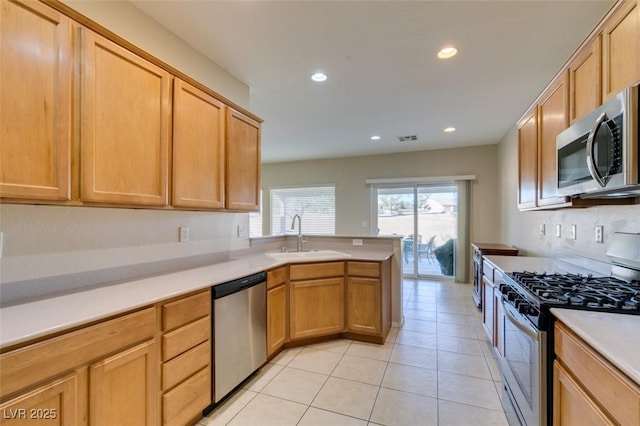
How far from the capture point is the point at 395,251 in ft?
11.2

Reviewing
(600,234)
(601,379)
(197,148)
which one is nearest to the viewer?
(601,379)

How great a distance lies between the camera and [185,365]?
1.69 metres

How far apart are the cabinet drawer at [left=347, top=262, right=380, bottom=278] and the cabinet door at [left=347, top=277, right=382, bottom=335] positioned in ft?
0.17

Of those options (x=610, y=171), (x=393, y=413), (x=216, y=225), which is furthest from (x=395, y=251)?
A: (x=610, y=171)

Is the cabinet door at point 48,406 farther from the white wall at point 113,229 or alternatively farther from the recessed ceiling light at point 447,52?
the recessed ceiling light at point 447,52

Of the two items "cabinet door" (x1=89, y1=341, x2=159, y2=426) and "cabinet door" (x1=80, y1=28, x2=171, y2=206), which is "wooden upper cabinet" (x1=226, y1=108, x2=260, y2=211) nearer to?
"cabinet door" (x1=80, y1=28, x2=171, y2=206)

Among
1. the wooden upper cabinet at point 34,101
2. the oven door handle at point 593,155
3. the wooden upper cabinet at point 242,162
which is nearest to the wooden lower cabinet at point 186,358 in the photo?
the wooden upper cabinet at point 34,101

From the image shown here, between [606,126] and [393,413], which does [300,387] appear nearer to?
[393,413]

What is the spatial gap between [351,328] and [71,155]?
105 inches

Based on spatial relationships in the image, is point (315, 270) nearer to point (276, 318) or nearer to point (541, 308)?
point (276, 318)

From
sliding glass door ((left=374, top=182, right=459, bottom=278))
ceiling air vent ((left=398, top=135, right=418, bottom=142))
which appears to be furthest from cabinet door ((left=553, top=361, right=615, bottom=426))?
sliding glass door ((left=374, top=182, right=459, bottom=278))

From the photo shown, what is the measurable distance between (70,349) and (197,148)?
1.44 m

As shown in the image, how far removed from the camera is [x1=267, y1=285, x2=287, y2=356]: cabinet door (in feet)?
8.17

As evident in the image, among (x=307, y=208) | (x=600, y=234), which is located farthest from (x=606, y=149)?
(x=307, y=208)
